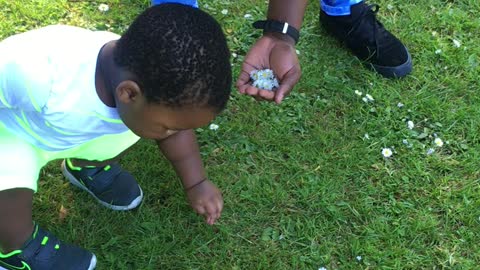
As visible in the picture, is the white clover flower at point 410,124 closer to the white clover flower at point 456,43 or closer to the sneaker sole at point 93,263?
the white clover flower at point 456,43

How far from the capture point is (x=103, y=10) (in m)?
2.90

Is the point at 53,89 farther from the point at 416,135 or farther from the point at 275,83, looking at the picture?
the point at 416,135

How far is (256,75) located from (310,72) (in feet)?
2.07

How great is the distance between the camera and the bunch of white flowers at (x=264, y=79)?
7.04 feet

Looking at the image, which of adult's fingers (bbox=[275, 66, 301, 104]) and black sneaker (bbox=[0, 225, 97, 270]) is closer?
black sneaker (bbox=[0, 225, 97, 270])

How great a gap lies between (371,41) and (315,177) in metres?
0.79

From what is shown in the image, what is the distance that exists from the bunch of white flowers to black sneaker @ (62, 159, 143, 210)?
23.1 inches

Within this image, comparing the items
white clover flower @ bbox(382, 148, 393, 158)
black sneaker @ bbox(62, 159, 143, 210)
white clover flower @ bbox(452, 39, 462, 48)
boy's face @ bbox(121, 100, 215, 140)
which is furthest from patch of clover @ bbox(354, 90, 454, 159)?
boy's face @ bbox(121, 100, 215, 140)

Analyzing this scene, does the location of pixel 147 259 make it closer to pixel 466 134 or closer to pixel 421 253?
pixel 421 253

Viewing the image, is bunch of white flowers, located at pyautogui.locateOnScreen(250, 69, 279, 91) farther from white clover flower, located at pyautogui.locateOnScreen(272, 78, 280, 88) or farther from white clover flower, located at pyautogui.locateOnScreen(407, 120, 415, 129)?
white clover flower, located at pyautogui.locateOnScreen(407, 120, 415, 129)

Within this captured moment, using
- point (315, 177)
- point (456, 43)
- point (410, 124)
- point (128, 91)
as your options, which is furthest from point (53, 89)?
point (456, 43)

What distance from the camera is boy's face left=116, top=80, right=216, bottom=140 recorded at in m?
1.54

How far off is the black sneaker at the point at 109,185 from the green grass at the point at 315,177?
43 mm

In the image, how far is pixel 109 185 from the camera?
2189 mm
